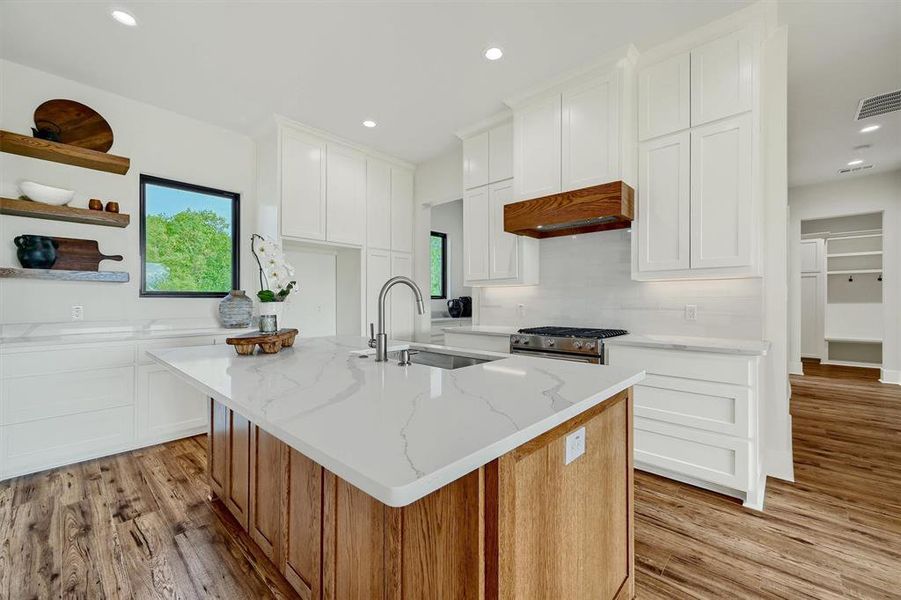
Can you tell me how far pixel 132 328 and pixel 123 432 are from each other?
832 millimetres

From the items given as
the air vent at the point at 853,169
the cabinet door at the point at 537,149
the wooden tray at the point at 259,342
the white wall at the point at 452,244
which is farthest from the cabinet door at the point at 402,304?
the air vent at the point at 853,169

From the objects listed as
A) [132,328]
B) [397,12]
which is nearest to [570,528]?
[397,12]

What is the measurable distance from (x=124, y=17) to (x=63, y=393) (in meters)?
2.50

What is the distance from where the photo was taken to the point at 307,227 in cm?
368

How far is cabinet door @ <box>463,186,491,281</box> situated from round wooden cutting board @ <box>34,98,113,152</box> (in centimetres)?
303

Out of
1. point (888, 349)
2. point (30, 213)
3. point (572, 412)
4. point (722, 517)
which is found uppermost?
point (30, 213)

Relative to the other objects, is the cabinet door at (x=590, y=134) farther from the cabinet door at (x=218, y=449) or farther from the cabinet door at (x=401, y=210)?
the cabinet door at (x=218, y=449)

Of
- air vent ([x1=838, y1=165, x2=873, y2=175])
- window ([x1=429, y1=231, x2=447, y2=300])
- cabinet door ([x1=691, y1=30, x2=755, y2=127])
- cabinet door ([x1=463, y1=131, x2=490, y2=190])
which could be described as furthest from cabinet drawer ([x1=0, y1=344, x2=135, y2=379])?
air vent ([x1=838, y1=165, x2=873, y2=175])

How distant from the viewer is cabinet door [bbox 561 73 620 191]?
2.69 meters

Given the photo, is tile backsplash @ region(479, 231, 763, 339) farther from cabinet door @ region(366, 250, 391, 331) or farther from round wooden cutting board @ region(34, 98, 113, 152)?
round wooden cutting board @ region(34, 98, 113, 152)

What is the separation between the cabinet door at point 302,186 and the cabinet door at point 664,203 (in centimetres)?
288

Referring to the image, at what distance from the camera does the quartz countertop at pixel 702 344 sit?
207 centimetres

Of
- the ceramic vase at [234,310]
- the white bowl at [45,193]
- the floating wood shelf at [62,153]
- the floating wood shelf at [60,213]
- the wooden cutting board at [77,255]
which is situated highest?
the floating wood shelf at [62,153]

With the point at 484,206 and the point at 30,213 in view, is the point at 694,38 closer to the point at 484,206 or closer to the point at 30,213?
the point at 484,206
